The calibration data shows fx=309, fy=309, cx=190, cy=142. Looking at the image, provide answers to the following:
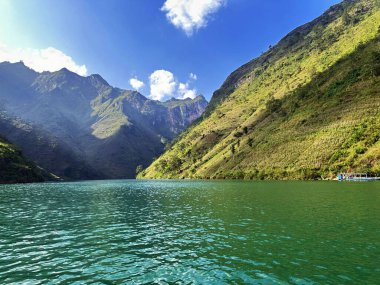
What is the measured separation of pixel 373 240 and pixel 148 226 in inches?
995

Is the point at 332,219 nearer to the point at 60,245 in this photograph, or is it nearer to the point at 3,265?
the point at 60,245

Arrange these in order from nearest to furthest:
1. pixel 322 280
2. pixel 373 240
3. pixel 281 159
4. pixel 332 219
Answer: pixel 322 280 → pixel 373 240 → pixel 332 219 → pixel 281 159

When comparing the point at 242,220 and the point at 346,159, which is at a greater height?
the point at 346,159

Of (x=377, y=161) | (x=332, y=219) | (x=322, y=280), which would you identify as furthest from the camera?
(x=377, y=161)

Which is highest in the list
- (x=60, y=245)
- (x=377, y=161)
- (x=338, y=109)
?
(x=338, y=109)

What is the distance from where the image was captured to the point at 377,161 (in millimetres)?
134500

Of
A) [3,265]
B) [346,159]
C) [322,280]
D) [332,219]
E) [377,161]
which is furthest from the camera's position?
[346,159]

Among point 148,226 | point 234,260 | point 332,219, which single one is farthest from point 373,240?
point 148,226

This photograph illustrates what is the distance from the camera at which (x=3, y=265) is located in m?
23.4

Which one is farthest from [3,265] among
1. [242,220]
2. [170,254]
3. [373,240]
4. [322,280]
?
[373,240]

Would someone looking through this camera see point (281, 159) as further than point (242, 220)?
Yes

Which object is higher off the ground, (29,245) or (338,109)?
(338,109)

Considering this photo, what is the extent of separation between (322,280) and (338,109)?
182035 mm

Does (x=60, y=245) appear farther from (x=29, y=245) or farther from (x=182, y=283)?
(x=182, y=283)
